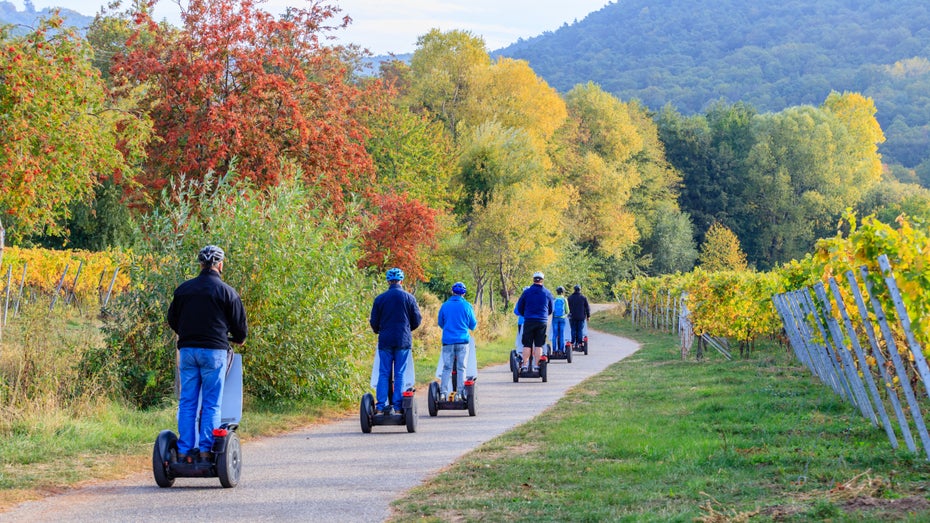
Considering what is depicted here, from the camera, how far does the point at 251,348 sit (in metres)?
14.4

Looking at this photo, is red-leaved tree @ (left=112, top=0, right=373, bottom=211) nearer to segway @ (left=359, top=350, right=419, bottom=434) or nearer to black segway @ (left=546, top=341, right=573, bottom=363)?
segway @ (left=359, top=350, right=419, bottom=434)

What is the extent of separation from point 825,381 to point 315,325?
24.3 feet

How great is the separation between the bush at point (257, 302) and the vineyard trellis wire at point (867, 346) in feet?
21.4

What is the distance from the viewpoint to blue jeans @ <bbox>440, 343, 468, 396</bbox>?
15125 mm

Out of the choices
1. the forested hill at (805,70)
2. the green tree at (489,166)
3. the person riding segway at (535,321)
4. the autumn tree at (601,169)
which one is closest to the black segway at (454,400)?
the person riding segway at (535,321)

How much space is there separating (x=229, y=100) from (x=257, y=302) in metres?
5.14

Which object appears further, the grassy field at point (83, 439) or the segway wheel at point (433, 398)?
the segway wheel at point (433, 398)

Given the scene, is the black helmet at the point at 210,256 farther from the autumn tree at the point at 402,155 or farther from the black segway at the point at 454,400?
the autumn tree at the point at 402,155

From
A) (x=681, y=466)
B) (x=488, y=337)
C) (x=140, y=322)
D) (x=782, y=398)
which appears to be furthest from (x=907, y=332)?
(x=488, y=337)

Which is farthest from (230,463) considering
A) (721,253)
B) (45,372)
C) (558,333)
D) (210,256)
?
(721,253)

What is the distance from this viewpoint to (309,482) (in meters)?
9.31

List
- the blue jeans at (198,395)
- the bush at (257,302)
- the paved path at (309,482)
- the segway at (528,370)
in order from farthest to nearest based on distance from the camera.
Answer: the segway at (528,370), the bush at (257,302), the blue jeans at (198,395), the paved path at (309,482)

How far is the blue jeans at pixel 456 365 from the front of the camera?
1512cm

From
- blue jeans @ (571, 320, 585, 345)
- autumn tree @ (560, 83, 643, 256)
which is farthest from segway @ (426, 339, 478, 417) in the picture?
autumn tree @ (560, 83, 643, 256)
